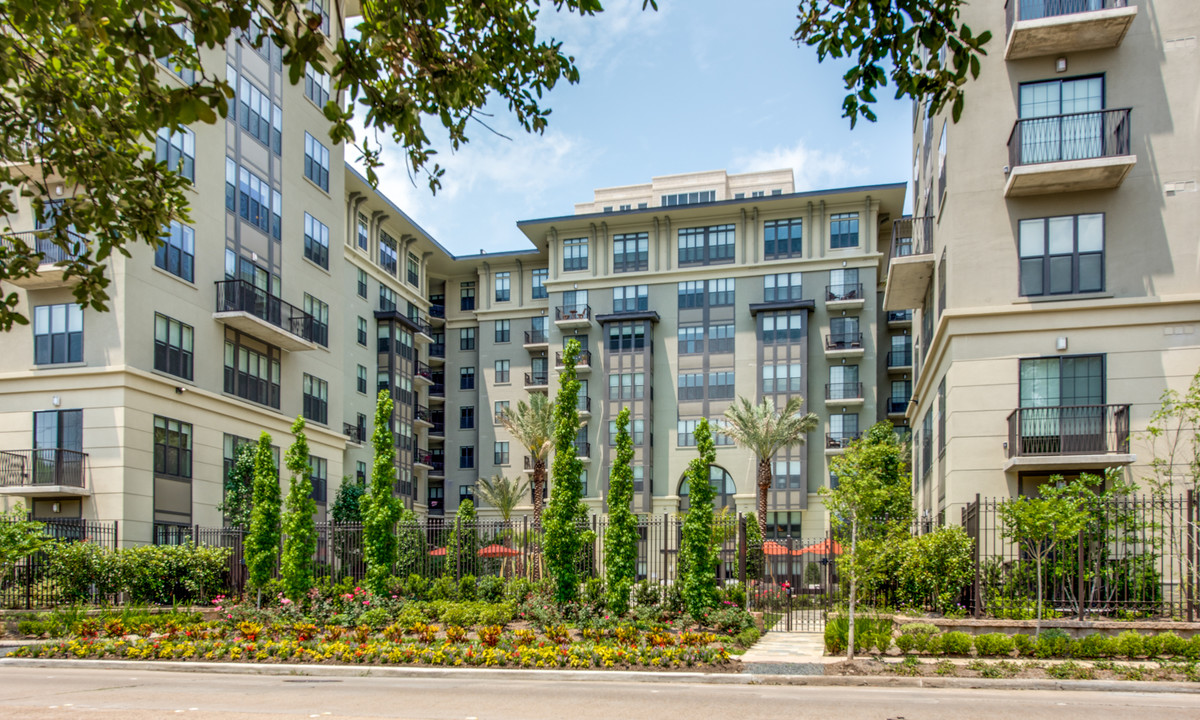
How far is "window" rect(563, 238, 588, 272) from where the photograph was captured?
70.5 metres

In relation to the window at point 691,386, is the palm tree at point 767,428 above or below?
below

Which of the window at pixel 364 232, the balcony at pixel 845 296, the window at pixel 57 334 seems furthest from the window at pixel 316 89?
the balcony at pixel 845 296

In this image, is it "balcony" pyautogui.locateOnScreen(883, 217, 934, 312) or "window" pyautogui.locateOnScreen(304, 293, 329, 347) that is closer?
"balcony" pyautogui.locateOnScreen(883, 217, 934, 312)

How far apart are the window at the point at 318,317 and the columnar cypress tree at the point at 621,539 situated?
24.4 meters

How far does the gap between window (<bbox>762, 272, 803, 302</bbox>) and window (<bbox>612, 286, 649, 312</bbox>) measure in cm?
835

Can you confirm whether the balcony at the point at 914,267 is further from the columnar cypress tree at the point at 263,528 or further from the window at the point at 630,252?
the window at the point at 630,252

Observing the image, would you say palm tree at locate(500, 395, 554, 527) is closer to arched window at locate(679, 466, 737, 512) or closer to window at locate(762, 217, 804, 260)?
arched window at locate(679, 466, 737, 512)

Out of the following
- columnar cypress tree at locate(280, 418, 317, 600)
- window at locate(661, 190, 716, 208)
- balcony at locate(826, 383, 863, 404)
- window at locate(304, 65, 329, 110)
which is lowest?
columnar cypress tree at locate(280, 418, 317, 600)

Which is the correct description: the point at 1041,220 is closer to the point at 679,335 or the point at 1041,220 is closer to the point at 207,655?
the point at 207,655

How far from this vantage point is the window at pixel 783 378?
2507 inches

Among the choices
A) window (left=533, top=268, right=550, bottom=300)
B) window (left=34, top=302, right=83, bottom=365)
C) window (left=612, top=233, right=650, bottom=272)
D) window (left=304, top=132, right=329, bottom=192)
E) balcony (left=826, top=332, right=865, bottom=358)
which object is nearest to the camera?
window (left=34, top=302, right=83, bottom=365)

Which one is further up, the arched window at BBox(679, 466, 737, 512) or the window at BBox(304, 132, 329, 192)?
the window at BBox(304, 132, 329, 192)

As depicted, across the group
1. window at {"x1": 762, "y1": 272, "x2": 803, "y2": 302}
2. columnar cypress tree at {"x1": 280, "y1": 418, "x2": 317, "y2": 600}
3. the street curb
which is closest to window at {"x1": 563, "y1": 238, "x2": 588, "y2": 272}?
window at {"x1": 762, "y1": 272, "x2": 803, "y2": 302}

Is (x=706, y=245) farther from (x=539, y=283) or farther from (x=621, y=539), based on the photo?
(x=621, y=539)
